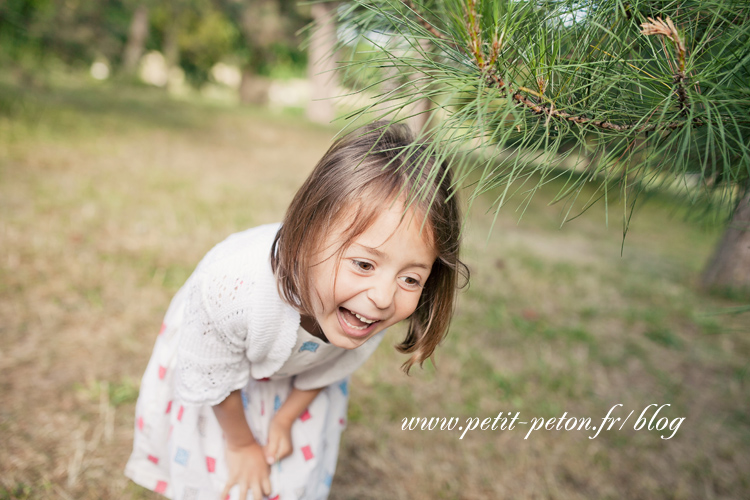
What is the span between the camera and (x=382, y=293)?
830mm

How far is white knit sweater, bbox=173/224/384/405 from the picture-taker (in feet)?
3.18

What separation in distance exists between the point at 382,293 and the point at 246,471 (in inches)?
22.2

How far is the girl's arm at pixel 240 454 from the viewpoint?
107 cm

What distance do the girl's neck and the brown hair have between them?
0.29ft

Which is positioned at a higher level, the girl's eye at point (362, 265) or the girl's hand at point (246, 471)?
the girl's eye at point (362, 265)

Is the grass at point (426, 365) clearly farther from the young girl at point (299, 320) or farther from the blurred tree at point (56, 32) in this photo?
the blurred tree at point (56, 32)

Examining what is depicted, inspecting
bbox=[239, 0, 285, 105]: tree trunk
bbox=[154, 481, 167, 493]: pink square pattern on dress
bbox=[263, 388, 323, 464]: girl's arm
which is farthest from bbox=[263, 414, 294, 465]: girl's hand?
bbox=[239, 0, 285, 105]: tree trunk

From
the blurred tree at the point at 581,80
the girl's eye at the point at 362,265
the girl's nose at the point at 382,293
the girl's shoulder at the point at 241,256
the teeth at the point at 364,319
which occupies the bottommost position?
the girl's shoulder at the point at 241,256

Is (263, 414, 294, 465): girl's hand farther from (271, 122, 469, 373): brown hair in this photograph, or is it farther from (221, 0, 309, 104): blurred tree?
(221, 0, 309, 104): blurred tree

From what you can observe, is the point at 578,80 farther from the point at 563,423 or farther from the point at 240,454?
the point at 563,423

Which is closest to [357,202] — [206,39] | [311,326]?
[311,326]

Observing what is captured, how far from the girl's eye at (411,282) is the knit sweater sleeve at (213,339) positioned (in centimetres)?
31

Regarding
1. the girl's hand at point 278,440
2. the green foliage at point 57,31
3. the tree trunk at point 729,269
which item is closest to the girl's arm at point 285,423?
the girl's hand at point 278,440

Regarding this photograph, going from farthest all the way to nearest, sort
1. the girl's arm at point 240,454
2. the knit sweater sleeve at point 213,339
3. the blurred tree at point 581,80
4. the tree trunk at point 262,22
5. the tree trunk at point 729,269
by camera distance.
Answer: the tree trunk at point 262,22 < the tree trunk at point 729,269 < the girl's arm at point 240,454 < the knit sweater sleeve at point 213,339 < the blurred tree at point 581,80
